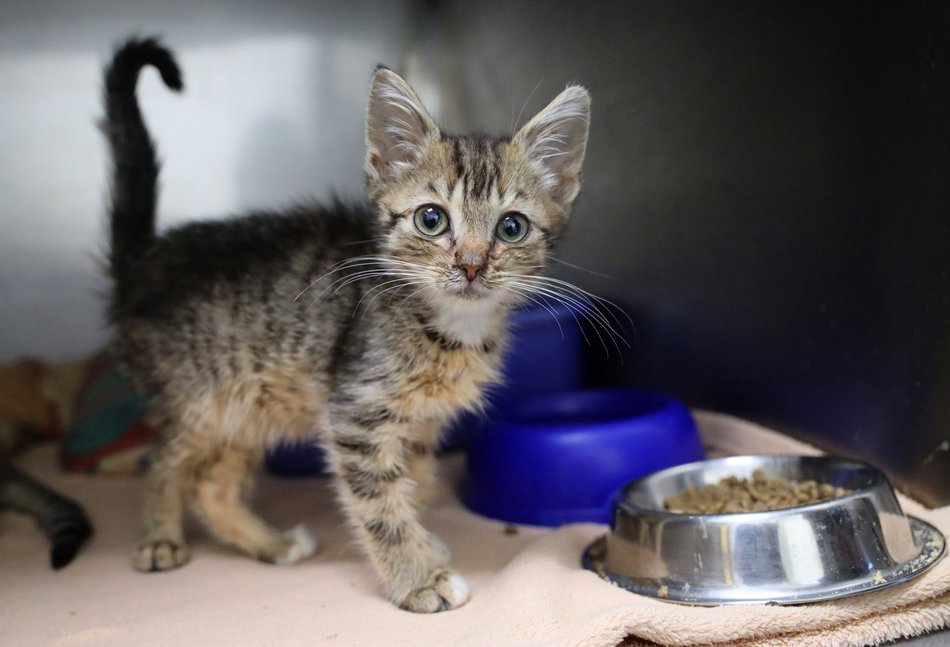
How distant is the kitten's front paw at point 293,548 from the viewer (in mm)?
1993

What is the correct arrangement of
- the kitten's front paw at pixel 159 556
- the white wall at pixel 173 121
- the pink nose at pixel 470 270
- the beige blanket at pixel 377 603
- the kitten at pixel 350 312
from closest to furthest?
the beige blanket at pixel 377 603
the pink nose at pixel 470 270
the kitten at pixel 350 312
the kitten's front paw at pixel 159 556
the white wall at pixel 173 121

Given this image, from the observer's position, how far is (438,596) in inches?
64.1

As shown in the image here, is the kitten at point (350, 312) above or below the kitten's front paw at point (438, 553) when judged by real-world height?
above

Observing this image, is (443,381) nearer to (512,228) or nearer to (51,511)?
(512,228)

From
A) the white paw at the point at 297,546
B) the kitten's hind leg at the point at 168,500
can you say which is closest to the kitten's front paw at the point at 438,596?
the white paw at the point at 297,546

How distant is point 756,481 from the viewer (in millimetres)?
1833

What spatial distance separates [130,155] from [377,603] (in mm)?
1246

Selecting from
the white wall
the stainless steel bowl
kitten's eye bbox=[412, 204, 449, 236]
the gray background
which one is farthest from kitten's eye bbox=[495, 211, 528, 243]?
the white wall

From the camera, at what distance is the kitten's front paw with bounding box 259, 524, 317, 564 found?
199cm

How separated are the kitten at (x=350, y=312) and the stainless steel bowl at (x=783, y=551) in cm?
40

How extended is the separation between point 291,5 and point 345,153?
0.56m

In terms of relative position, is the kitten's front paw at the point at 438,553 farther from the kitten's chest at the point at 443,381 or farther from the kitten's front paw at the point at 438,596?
the kitten's chest at the point at 443,381

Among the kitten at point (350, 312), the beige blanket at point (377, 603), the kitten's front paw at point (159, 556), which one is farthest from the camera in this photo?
the kitten's front paw at point (159, 556)

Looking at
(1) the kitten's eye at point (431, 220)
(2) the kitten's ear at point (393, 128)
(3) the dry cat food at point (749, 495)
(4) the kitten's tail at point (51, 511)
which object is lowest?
(4) the kitten's tail at point (51, 511)
